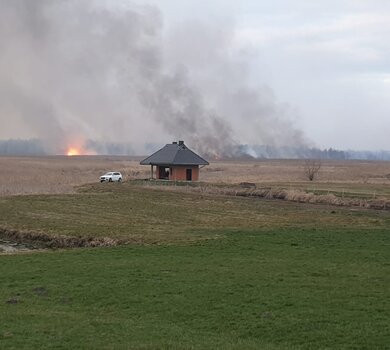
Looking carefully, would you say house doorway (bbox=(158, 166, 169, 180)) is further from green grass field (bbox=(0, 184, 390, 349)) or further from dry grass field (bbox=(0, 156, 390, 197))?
green grass field (bbox=(0, 184, 390, 349))

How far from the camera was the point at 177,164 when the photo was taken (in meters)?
80.9

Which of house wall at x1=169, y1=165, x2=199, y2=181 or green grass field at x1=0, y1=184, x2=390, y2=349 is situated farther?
house wall at x1=169, y1=165, x2=199, y2=181

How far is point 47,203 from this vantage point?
165 feet

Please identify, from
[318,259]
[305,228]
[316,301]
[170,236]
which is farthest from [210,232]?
[316,301]

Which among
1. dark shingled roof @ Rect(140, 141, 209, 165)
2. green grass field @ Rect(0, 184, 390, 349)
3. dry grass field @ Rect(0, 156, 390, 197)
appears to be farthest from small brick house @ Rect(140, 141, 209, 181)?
green grass field @ Rect(0, 184, 390, 349)

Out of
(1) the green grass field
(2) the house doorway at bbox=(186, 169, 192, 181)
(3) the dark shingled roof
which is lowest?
(1) the green grass field

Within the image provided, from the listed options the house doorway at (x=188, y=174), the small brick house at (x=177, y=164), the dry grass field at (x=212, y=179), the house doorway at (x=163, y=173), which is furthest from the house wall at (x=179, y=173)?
the dry grass field at (x=212, y=179)

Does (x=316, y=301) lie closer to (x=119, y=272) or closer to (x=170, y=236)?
(x=119, y=272)

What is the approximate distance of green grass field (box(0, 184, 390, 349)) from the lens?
13148mm

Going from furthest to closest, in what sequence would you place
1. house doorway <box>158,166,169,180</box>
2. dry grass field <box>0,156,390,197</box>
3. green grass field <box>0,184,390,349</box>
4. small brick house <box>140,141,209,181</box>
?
house doorway <box>158,166,169,180</box> → small brick house <box>140,141,209,181</box> → dry grass field <box>0,156,390,197</box> → green grass field <box>0,184,390,349</box>

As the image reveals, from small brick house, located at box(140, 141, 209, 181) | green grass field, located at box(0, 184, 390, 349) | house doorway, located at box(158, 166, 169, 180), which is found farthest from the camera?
house doorway, located at box(158, 166, 169, 180)

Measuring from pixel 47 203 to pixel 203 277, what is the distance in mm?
33049

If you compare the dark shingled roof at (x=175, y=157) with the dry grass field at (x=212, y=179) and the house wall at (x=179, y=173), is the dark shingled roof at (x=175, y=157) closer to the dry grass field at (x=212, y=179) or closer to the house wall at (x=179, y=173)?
the house wall at (x=179, y=173)

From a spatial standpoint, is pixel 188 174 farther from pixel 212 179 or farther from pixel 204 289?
pixel 204 289
